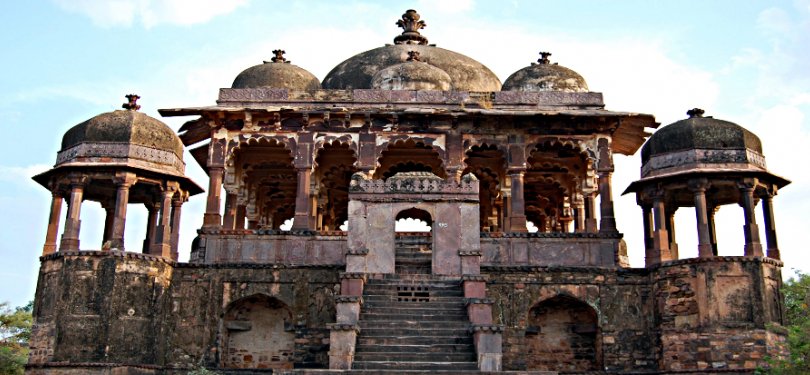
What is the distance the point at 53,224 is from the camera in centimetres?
1958

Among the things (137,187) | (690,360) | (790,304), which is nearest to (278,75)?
(137,187)

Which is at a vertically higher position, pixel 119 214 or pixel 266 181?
pixel 266 181

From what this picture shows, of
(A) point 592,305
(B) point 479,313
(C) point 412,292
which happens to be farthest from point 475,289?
(A) point 592,305

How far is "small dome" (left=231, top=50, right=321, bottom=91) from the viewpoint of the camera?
75.2ft

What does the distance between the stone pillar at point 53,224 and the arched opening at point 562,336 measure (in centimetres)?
1012

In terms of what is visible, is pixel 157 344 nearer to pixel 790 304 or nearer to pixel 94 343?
pixel 94 343

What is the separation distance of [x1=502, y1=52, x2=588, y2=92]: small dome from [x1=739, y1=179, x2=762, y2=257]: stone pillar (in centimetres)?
501

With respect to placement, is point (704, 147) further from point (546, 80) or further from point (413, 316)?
point (413, 316)

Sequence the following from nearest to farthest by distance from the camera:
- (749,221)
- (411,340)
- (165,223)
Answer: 1. (411,340)
2. (749,221)
3. (165,223)

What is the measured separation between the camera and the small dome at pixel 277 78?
22906 mm

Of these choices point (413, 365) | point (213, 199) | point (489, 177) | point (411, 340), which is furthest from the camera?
point (489, 177)

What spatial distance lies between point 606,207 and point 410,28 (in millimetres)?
10600

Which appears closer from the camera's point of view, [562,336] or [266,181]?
[562,336]

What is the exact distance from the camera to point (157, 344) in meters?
18.4
